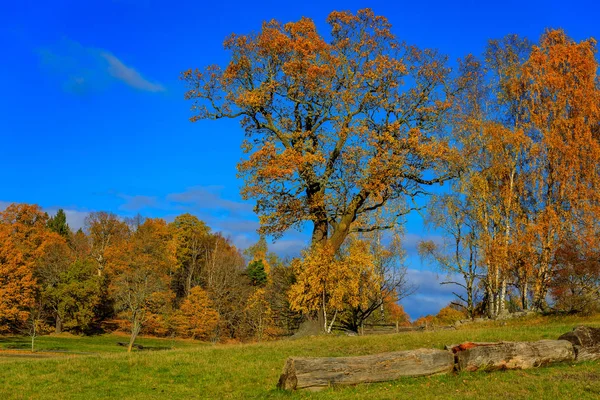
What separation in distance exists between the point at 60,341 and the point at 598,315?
5294 centimetres

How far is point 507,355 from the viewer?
13891mm

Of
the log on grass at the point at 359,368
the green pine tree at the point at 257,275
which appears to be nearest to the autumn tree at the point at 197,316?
the green pine tree at the point at 257,275

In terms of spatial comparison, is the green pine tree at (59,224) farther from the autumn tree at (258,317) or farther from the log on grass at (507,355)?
the log on grass at (507,355)

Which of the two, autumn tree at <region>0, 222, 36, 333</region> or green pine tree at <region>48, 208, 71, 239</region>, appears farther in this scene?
green pine tree at <region>48, 208, 71, 239</region>

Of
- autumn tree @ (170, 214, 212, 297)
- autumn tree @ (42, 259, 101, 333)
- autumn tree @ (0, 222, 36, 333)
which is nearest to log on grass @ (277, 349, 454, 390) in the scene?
autumn tree @ (0, 222, 36, 333)

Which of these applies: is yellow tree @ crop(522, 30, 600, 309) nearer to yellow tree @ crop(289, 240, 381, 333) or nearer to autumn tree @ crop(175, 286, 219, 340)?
yellow tree @ crop(289, 240, 381, 333)

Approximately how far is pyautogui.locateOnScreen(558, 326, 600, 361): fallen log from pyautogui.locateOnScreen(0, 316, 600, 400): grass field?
0.64m

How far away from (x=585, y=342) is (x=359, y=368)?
24.2ft

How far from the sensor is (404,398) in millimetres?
11195

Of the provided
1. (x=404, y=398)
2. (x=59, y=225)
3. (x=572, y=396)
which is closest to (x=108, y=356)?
(x=404, y=398)

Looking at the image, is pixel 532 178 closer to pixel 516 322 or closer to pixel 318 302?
pixel 516 322

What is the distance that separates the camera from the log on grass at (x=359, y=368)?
41.1 feet

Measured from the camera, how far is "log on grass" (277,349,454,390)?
12.5m

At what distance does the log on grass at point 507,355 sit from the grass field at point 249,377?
31 centimetres
